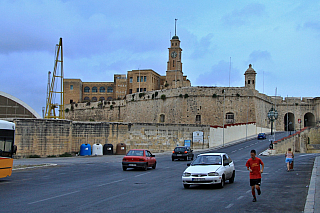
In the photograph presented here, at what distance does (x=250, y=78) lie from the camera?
209 feet

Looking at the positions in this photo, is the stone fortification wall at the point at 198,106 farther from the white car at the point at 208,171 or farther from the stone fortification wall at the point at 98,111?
the white car at the point at 208,171

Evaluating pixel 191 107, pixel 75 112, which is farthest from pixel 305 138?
pixel 75 112

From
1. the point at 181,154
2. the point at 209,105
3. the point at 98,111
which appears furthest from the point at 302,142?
the point at 98,111

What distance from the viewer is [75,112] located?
79250 mm

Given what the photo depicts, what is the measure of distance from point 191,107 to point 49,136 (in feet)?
99.2

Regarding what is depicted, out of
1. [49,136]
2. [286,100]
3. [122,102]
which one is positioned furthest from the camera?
[286,100]

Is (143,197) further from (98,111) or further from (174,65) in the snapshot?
(174,65)

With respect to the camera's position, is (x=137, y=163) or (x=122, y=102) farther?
(x=122, y=102)

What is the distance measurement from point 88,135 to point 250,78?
36.1m

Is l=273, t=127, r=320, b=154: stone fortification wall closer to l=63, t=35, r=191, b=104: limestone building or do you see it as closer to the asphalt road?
the asphalt road

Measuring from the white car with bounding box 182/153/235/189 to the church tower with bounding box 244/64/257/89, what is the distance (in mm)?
51612

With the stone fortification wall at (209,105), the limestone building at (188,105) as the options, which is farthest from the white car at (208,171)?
the stone fortification wall at (209,105)

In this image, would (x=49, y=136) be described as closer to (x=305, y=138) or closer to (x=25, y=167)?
(x=25, y=167)

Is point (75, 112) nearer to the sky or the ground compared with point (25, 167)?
nearer to the sky
